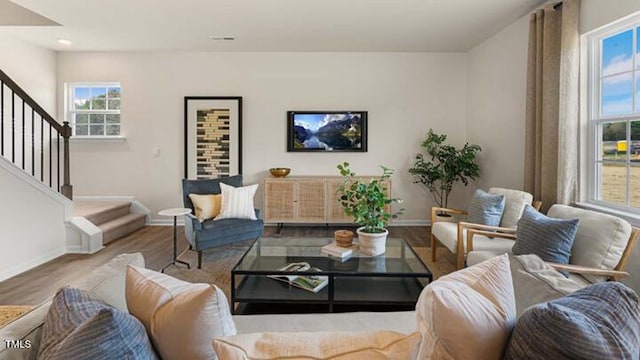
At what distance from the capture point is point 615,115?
9.37 ft

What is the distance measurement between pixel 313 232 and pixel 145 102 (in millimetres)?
3434

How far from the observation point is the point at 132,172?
18.1 ft

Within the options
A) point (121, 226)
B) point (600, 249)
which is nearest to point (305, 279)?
point (600, 249)

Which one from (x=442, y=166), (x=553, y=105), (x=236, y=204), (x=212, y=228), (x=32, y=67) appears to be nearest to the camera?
(x=553, y=105)

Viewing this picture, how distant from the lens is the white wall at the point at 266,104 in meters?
5.40

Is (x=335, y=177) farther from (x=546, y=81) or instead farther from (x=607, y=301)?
(x=607, y=301)

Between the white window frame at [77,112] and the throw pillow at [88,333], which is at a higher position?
the white window frame at [77,112]

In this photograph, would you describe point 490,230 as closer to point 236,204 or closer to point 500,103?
point 500,103

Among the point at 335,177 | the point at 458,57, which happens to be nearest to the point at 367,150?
the point at 335,177

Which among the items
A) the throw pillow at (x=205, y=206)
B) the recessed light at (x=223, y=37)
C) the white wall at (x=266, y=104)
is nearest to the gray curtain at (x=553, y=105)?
the white wall at (x=266, y=104)

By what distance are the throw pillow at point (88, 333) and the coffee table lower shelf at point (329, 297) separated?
1.51 m

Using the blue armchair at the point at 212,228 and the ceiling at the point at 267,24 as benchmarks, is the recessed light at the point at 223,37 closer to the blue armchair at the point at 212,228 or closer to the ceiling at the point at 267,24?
the ceiling at the point at 267,24

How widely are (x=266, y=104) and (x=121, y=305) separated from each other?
4.75m

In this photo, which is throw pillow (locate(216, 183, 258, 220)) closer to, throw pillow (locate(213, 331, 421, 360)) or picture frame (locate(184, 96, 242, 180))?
picture frame (locate(184, 96, 242, 180))
